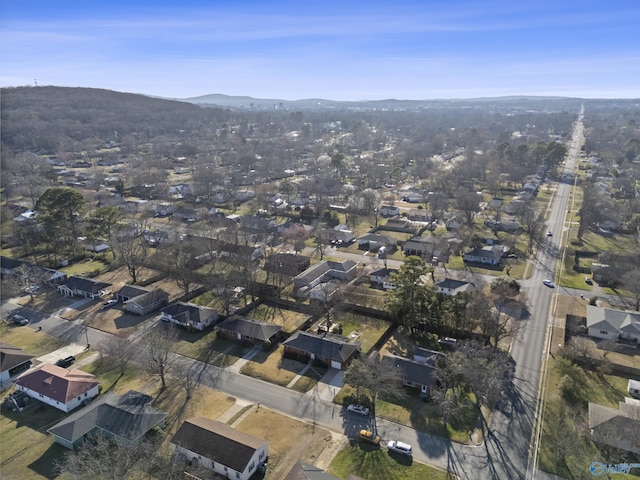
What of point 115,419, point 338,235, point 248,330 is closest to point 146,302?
point 248,330

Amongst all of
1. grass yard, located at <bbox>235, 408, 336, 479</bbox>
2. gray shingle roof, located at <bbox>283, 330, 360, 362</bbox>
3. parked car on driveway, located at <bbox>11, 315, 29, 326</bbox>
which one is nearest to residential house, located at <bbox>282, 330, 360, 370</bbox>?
gray shingle roof, located at <bbox>283, 330, 360, 362</bbox>

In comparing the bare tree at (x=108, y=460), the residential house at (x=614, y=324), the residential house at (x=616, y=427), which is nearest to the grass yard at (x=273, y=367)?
the bare tree at (x=108, y=460)

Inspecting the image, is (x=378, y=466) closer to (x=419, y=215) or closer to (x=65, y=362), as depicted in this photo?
(x=65, y=362)

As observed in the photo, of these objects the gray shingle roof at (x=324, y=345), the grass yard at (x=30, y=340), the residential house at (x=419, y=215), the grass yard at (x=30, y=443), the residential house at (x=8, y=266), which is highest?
the residential house at (x=8, y=266)

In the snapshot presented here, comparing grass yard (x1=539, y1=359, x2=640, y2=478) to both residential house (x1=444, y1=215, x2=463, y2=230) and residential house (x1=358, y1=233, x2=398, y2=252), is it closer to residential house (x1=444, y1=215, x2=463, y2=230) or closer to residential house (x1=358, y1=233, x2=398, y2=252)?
residential house (x1=358, y1=233, x2=398, y2=252)

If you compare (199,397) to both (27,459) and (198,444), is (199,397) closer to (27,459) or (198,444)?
(198,444)

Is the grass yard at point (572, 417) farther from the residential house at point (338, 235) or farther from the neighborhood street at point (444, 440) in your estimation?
the residential house at point (338, 235)

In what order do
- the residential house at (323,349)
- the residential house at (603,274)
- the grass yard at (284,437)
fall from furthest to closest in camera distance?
the residential house at (603,274), the residential house at (323,349), the grass yard at (284,437)
